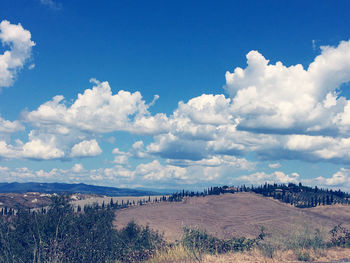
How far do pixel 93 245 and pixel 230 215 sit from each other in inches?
1604

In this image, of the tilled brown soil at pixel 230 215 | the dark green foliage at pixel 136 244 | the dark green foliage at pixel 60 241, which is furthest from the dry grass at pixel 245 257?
the tilled brown soil at pixel 230 215

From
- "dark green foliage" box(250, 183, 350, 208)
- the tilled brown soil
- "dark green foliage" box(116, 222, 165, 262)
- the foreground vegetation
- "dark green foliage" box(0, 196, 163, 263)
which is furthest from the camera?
"dark green foliage" box(250, 183, 350, 208)

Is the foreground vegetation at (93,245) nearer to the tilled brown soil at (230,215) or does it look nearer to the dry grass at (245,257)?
the dry grass at (245,257)

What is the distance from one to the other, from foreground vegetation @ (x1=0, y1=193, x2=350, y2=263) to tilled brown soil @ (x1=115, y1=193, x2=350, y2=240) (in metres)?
20.3

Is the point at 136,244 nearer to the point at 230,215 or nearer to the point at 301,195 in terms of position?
the point at 230,215

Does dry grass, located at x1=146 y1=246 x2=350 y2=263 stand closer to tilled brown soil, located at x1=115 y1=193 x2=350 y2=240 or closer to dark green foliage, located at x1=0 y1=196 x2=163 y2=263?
dark green foliage, located at x1=0 y1=196 x2=163 y2=263

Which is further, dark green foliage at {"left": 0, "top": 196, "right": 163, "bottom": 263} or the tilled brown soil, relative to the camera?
the tilled brown soil

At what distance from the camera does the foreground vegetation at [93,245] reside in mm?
15164

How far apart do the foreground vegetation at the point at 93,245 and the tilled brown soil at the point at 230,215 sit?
20.3 metres

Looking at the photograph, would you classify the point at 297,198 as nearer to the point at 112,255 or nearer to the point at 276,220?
the point at 276,220

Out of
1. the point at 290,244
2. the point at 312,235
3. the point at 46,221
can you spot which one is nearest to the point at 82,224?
the point at 46,221

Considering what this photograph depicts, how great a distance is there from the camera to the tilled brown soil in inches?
1719

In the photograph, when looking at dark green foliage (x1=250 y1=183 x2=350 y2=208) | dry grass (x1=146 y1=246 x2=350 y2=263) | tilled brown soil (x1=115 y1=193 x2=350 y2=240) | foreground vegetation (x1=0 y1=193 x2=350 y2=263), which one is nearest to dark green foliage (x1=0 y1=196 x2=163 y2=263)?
foreground vegetation (x1=0 y1=193 x2=350 y2=263)

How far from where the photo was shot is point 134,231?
24078 mm
